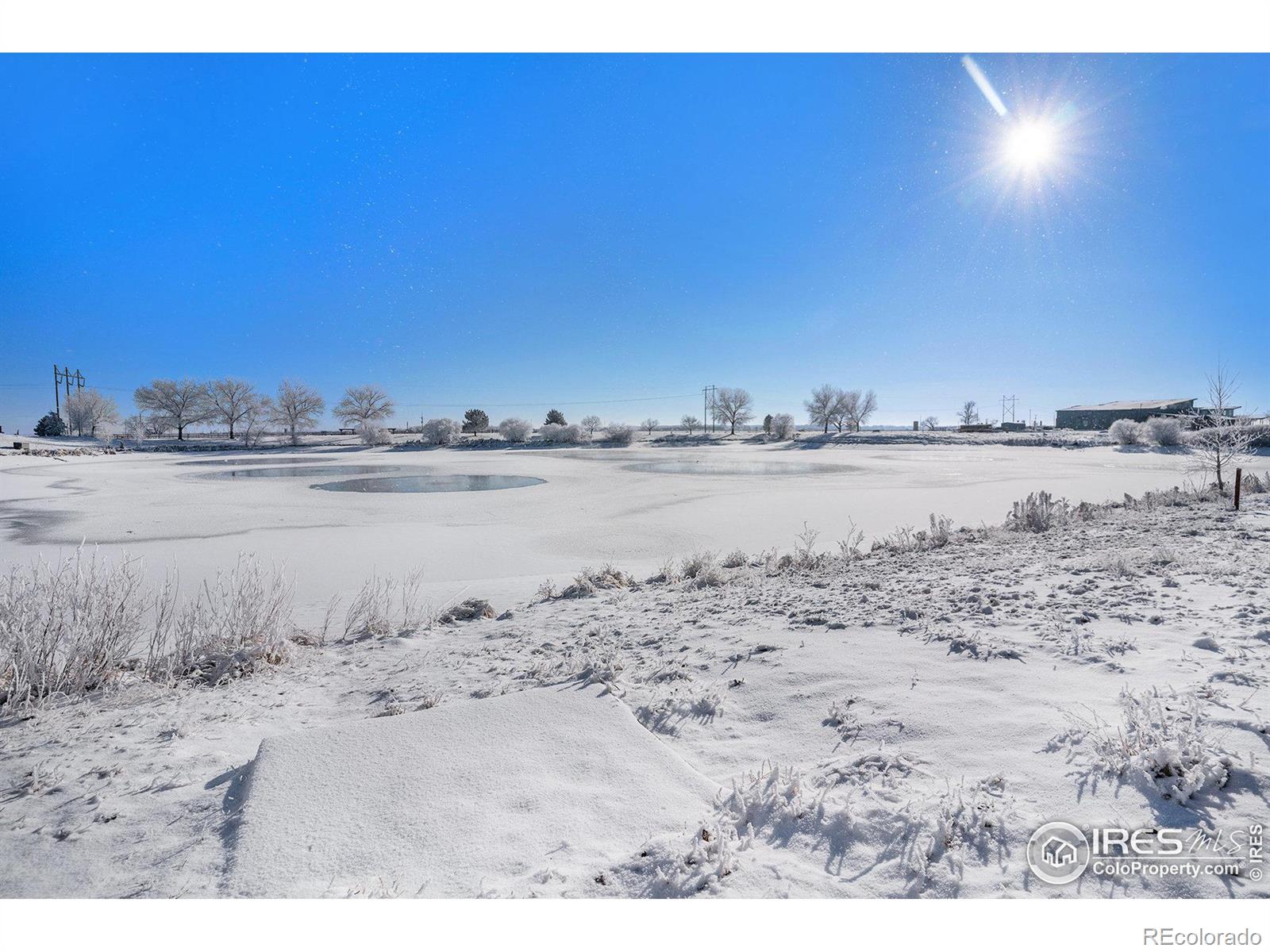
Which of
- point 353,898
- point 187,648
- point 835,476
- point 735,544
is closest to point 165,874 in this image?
point 353,898

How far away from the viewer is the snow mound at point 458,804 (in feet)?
7.27

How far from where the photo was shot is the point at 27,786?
2904 mm

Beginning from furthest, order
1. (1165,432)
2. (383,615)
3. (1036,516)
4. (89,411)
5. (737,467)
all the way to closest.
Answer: (89,411)
(1165,432)
(737,467)
(1036,516)
(383,615)

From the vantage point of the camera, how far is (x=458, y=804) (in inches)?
105

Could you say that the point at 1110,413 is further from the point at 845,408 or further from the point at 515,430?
the point at 515,430

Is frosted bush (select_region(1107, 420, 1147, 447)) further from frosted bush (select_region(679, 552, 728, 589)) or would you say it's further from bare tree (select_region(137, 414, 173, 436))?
bare tree (select_region(137, 414, 173, 436))

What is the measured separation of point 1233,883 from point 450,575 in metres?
8.40

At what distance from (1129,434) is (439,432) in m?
60.2

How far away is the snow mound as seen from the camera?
222 centimetres

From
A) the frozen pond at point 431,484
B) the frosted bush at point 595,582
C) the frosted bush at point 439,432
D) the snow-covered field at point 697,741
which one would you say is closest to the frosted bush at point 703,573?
the snow-covered field at point 697,741

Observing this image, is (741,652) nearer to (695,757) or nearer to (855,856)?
(695,757)

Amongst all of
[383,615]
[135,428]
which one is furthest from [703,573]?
[135,428]

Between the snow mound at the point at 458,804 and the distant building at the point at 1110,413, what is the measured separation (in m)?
82.6

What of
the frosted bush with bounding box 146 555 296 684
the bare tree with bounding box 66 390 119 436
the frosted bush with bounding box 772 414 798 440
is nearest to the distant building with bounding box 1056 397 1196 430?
the frosted bush with bounding box 772 414 798 440
